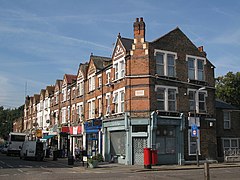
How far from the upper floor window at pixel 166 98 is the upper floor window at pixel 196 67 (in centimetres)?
292

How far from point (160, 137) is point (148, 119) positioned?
2.20 m

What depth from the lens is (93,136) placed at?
118 feet

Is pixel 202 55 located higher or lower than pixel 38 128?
higher

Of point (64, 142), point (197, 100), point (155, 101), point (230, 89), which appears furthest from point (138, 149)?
point (230, 89)

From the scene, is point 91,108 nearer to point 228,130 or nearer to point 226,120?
point 226,120

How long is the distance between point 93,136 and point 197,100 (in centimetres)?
1222

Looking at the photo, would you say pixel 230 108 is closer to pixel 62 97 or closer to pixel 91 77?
pixel 91 77

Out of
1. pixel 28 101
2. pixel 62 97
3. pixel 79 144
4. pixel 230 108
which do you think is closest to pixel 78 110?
pixel 79 144

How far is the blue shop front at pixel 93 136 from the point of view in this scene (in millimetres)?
33906

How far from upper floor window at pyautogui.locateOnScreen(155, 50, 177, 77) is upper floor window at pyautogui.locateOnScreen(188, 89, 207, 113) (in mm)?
2775

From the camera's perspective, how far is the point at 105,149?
3244 centimetres

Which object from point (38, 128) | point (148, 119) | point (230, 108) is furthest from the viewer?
point (38, 128)

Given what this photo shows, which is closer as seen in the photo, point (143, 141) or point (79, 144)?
point (143, 141)

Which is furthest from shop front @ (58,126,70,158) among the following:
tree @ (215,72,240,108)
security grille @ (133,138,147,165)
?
tree @ (215,72,240,108)
